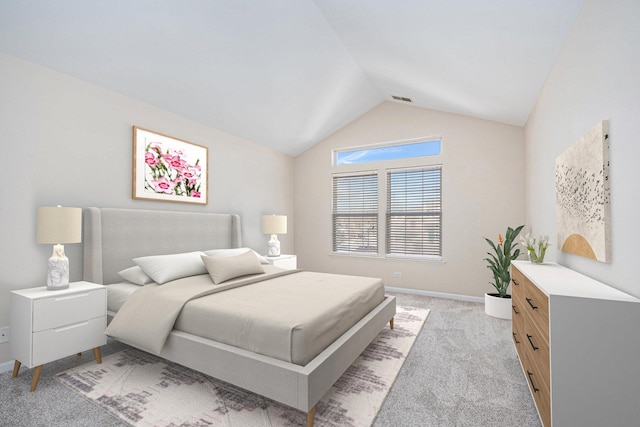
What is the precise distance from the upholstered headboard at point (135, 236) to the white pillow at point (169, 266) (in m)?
0.27

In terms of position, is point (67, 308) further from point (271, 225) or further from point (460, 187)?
point (460, 187)

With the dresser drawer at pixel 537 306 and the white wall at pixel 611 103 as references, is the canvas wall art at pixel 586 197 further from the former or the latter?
the dresser drawer at pixel 537 306

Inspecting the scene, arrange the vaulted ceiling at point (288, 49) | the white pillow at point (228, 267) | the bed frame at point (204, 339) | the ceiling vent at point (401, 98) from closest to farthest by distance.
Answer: the bed frame at point (204, 339), the vaulted ceiling at point (288, 49), the white pillow at point (228, 267), the ceiling vent at point (401, 98)

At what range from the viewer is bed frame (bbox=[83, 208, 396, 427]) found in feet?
5.40

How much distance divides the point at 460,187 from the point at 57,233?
15.4 feet

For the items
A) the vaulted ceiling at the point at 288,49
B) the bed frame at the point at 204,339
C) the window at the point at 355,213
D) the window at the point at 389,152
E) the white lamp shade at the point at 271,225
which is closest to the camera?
the bed frame at the point at 204,339

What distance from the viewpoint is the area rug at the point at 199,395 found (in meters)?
1.73

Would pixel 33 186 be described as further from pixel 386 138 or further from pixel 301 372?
pixel 386 138

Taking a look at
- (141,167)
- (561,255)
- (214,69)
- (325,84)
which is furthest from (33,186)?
(561,255)

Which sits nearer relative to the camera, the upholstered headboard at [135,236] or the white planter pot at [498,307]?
the upholstered headboard at [135,236]

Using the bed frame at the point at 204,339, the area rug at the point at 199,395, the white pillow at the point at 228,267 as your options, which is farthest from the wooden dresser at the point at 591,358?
the white pillow at the point at 228,267

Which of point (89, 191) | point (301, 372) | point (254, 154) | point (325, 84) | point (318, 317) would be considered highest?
point (325, 84)

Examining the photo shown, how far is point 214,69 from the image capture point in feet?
10.5

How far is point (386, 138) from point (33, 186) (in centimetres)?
446
